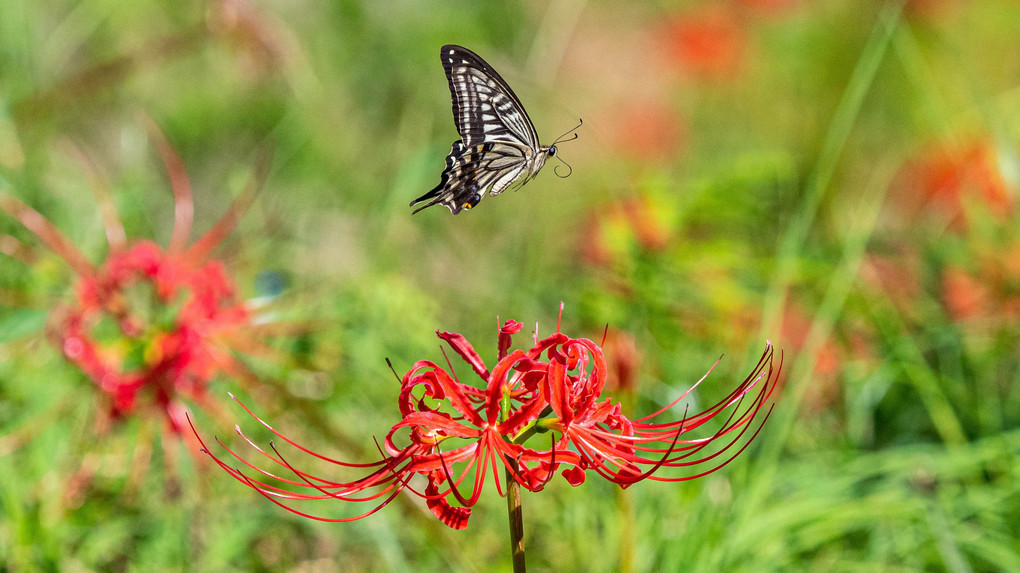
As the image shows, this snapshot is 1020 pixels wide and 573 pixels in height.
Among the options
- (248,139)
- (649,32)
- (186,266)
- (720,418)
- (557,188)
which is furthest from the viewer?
(649,32)

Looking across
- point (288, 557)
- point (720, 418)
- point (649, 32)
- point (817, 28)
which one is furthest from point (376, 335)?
point (649, 32)

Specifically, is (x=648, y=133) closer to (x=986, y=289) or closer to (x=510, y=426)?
(x=986, y=289)

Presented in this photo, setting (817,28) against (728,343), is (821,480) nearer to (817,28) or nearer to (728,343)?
(728,343)

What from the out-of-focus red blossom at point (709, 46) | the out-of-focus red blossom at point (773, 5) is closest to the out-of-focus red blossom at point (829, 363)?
the out-of-focus red blossom at point (709, 46)

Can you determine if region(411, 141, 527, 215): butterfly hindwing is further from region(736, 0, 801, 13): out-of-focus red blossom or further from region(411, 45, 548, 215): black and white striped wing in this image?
region(736, 0, 801, 13): out-of-focus red blossom

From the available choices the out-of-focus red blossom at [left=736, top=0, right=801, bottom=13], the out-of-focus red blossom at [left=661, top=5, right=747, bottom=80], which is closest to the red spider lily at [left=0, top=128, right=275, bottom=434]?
the out-of-focus red blossom at [left=661, top=5, right=747, bottom=80]
